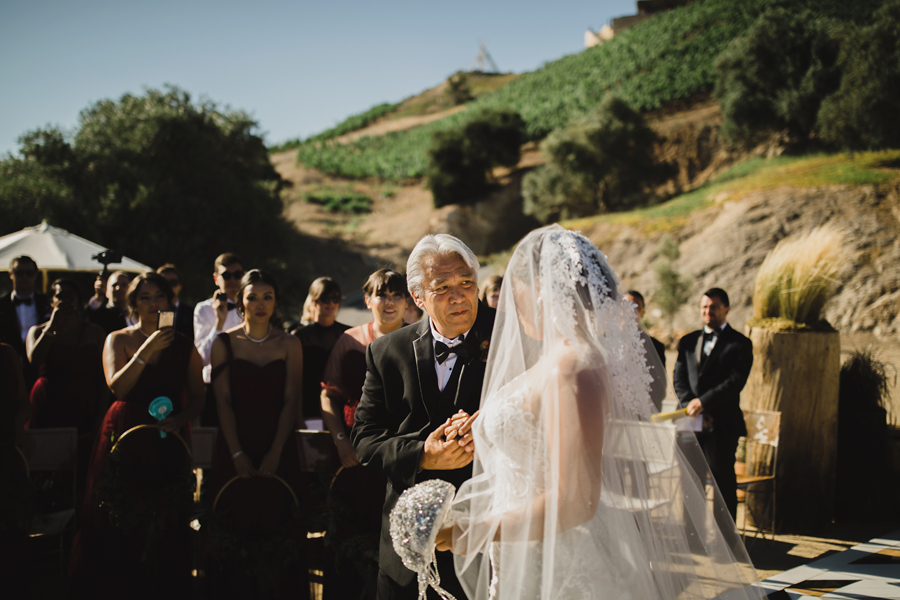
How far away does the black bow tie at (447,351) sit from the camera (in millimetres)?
2150

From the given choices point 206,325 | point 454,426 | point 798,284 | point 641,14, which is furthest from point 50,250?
point 641,14

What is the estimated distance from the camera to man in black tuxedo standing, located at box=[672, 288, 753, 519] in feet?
14.8

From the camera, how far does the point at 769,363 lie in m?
4.88

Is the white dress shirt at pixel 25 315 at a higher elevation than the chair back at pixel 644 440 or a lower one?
higher

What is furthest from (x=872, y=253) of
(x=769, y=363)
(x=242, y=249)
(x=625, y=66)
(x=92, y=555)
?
(x=625, y=66)

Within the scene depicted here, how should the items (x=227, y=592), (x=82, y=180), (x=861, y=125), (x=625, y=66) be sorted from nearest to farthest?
(x=227, y=592), (x=82, y=180), (x=861, y=125), (x=625, y=66)

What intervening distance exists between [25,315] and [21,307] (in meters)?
0.09

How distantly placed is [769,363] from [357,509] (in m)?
3.75

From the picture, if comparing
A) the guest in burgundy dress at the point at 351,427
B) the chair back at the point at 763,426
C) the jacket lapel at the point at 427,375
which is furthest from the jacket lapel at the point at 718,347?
the jacket lapel at the point at 427,375

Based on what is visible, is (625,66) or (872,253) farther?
(625,66)

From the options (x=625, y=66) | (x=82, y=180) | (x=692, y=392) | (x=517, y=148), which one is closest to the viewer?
(x=692, y=392)

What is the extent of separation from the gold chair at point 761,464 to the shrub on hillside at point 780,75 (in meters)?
20.3

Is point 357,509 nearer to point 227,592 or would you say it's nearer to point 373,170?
point 227,592

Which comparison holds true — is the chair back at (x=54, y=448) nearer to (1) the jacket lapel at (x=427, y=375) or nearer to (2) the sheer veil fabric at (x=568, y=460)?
(1) the jacket lapel at (x=427, y=375)
